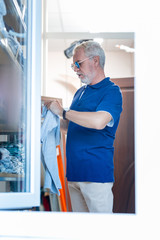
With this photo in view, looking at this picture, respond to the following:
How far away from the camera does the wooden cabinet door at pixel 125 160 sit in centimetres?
308

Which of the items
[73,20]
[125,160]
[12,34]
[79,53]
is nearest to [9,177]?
[12,34]

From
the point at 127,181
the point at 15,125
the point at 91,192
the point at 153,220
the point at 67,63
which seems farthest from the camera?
the point at 67,63

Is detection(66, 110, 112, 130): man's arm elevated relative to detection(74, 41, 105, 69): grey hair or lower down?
lower down

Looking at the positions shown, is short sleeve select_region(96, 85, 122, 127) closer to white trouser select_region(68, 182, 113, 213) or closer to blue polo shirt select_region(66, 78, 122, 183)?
blue polo shirt select_region(66, 78, 122, 183)

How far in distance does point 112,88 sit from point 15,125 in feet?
2.04

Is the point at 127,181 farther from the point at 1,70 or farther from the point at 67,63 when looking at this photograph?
the point at 67,63

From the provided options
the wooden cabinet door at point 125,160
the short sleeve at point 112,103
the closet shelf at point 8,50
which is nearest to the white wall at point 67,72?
the wooden cabinet door at point 125,160

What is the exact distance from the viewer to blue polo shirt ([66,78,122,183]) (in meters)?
1.67

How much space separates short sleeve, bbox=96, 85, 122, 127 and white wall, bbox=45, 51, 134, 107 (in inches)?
122

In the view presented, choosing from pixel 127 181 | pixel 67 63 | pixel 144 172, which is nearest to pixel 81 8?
pixel 67 63

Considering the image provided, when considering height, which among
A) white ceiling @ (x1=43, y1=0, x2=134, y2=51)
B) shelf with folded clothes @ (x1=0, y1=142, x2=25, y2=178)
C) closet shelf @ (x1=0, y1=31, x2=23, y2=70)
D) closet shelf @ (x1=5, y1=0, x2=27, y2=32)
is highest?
white ceiling @ (x1=43, y1=0, x2=134, y2=51)

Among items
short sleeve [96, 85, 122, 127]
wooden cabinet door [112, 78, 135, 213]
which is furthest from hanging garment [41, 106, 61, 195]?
wooden cabinet door [112, 78, 135, 213]

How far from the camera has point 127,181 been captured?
3104 millimetres

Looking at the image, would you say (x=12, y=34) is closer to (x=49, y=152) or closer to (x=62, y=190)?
(x=49, y=152)
